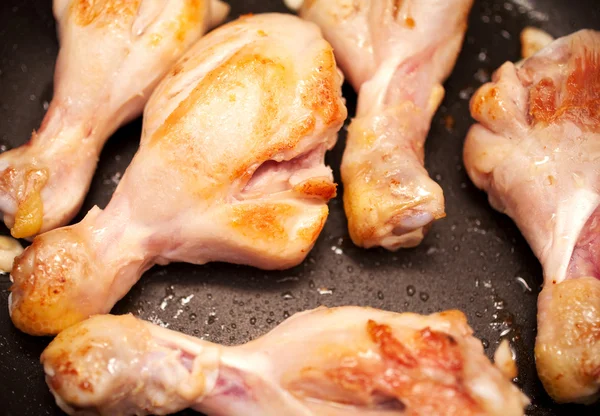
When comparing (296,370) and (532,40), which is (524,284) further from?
(532,40)

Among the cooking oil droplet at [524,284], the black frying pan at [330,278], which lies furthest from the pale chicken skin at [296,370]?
the cooking oil droplet at [524,284]

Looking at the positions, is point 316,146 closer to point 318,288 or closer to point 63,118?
point 318,288

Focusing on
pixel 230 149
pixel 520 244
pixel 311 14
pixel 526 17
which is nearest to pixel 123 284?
pixel 230 149

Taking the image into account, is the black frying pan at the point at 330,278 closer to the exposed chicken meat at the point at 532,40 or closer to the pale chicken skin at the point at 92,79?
the pale chicken skin at the point at 92,79

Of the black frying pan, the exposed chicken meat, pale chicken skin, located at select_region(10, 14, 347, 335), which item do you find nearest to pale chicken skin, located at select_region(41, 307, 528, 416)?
pale chicken skin, located at select_region(10, 14, 347, 335)

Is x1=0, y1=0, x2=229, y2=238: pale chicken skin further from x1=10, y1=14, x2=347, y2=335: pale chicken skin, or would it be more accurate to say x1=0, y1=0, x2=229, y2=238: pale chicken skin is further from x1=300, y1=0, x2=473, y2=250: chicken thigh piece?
x1=300, y1=0, x2=473, y2=250: chicken thigh piece

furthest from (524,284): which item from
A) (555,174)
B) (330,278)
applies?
(330,278)
